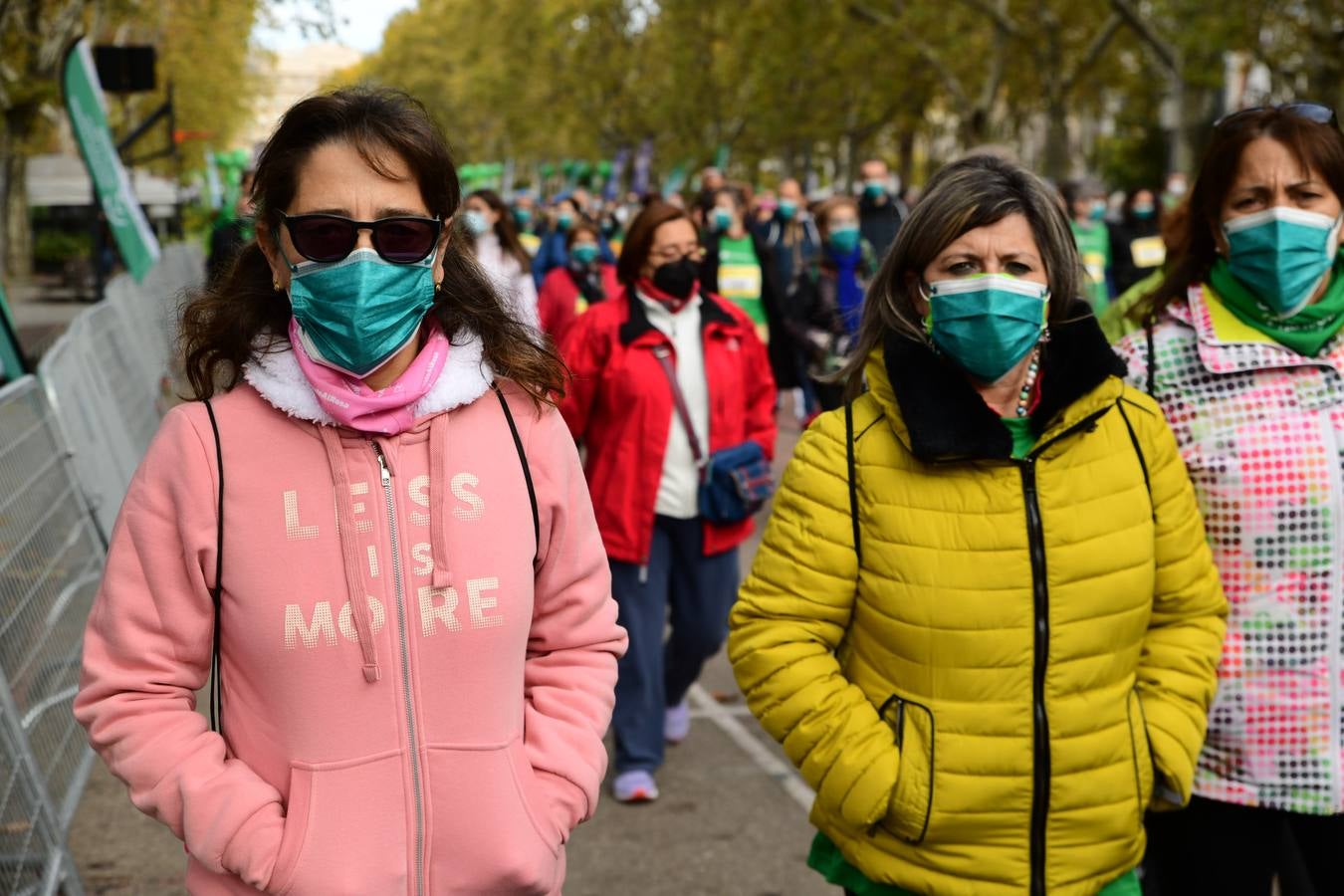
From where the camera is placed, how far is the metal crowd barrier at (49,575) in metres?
3.91

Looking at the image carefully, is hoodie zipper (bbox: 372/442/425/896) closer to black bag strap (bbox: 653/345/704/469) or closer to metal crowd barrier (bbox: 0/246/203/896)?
metal crowd barrier (bbox: 0/246/203/896)

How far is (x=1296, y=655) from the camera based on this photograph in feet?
10.0

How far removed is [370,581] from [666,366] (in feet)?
11.1

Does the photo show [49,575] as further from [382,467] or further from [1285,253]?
[1285,253]

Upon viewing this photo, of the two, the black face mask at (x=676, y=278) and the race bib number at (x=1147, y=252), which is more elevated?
the black face mask at (x=676, y=278)

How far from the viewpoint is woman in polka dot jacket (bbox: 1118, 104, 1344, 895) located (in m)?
3.04

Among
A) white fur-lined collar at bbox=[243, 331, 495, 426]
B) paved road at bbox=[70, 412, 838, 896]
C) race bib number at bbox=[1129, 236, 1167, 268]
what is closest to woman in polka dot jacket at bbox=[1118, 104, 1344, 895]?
white fur-lined collar at bbox=[243, 331, 495, 426]

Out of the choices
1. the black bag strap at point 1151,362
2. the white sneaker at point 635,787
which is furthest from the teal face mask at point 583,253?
the black bag strap at point 1151,362

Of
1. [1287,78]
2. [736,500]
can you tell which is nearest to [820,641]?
[736,500]

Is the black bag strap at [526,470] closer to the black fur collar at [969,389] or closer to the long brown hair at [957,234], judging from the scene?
the black fur collar at [969,389]

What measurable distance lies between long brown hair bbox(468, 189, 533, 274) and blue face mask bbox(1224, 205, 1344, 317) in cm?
629

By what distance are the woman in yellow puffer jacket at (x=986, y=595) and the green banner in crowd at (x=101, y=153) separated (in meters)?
10.1

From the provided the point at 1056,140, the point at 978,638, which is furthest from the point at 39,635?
the point at 1056,140

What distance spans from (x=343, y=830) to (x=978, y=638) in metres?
1.12
